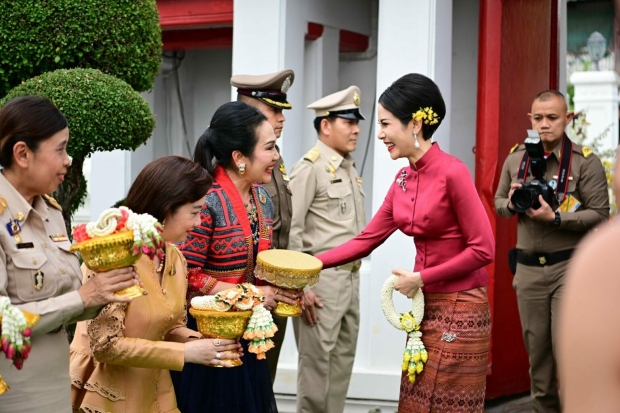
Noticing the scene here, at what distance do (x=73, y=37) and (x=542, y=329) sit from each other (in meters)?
3.15

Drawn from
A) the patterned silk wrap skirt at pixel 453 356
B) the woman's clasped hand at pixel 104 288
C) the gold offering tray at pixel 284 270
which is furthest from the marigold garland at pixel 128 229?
the patterned silk wrap skirt at pixel 453 356

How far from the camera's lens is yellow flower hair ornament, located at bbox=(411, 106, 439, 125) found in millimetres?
4180

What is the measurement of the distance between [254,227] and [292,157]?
2.55m

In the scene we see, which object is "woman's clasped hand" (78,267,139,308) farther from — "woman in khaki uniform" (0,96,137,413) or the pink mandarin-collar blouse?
the pink mandarin-collar blouse

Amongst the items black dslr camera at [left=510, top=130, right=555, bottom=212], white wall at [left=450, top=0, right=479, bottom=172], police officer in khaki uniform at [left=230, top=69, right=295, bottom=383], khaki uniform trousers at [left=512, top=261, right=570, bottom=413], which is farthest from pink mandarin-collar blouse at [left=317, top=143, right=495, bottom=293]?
white wall at [left=450, top=0, right=479, bottom=172]

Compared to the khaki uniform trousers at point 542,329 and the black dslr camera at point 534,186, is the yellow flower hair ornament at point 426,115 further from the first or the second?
the khaki uniform trousers at point 542,329

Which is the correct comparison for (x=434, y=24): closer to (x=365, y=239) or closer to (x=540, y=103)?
(x=540, y=103)

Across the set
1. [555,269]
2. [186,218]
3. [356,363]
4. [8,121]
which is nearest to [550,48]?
[555,269]

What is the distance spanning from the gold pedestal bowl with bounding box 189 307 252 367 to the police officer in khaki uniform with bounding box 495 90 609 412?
265 cm

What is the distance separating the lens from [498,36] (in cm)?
621

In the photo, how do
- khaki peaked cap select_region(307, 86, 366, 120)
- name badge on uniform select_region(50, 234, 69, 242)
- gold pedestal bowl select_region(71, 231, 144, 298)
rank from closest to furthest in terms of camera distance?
1. gold pedestal bowl select_region(71, 231, 144, 298)
2. name badge on uniform select_region(50, 234, 69, 242)
3. khaki peaked cap select_region(307, 86, 366, 120)

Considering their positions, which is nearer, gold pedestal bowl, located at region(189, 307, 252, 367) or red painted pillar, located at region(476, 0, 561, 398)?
gold pedestal bowl, located at region(189, 307, 252, 367)

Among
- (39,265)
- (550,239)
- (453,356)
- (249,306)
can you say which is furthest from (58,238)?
(550,239)

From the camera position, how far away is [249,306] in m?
3.44
